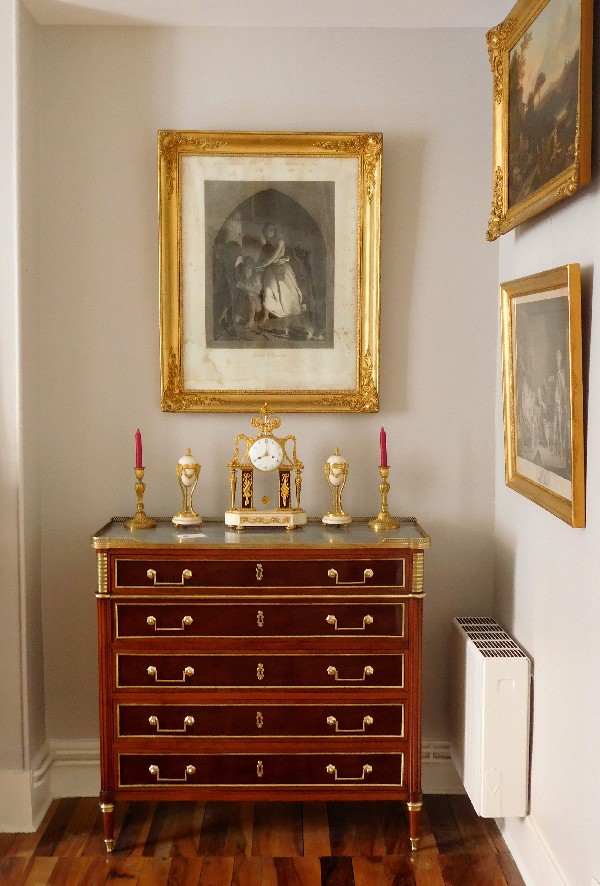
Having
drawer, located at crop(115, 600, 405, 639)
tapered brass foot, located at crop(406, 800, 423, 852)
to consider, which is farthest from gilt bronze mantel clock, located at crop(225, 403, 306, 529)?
tapered brass foot, located at crop(406, 800, 423, 852)

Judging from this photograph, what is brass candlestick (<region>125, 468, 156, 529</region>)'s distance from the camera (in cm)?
346

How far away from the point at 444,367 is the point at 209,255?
1.11 metres

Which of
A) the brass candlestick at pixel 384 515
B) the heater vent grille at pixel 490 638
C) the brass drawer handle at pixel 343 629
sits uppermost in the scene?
the brass candlestick at pixel 384 515

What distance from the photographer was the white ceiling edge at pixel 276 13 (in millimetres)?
3342

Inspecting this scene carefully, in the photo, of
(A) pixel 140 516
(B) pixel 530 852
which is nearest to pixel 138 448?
(A) pixel 140 516

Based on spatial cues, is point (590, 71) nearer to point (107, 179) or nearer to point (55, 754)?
point (107, 179)

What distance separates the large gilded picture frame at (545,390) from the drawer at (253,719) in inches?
40.1

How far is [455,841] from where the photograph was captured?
335 cm

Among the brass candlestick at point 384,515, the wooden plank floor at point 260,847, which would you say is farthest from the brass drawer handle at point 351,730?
the brass candlestick at point 384,515

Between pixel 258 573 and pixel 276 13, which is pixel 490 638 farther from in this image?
pixel 276 13

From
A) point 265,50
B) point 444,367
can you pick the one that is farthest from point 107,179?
point 444,367

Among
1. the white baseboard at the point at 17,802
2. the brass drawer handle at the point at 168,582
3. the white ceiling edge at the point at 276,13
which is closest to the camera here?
the brass drawer handle at the point at 168,582

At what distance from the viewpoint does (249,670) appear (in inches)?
128

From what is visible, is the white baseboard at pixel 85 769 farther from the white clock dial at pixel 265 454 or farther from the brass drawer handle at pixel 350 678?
the white clock dial at pixel 265 454
